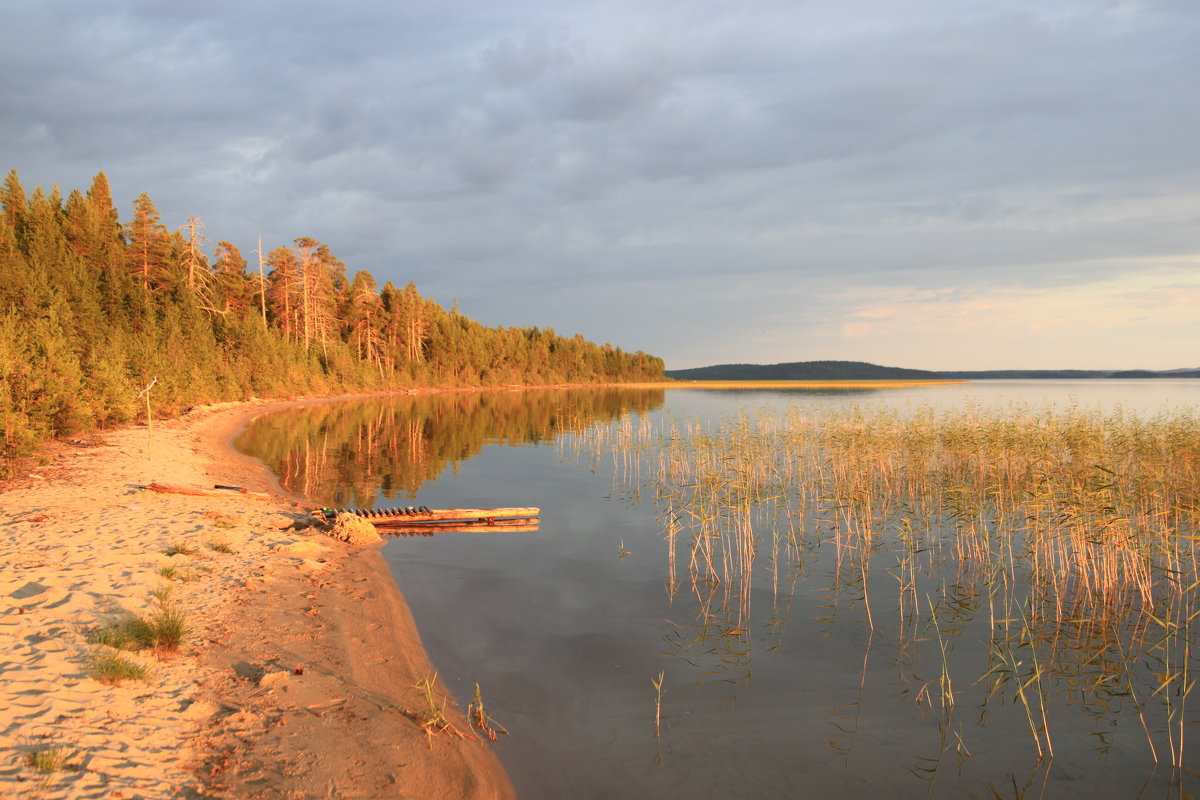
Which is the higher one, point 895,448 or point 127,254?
point 127,254

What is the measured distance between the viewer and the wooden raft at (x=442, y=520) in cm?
1731

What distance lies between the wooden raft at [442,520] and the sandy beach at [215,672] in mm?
2115

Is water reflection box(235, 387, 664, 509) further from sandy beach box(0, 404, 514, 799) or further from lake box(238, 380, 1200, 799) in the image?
sandy beach box(0, 404, 514, 799)

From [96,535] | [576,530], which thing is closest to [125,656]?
[96,535]

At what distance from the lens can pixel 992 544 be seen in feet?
53.8

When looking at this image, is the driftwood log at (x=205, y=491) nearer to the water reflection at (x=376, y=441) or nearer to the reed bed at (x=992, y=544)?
the water reflection at (x=376, y=441)

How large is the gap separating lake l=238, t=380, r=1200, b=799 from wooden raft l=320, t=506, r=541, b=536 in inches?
26.0

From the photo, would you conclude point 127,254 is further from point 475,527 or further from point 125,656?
point 125,656

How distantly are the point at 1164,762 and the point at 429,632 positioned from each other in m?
10.6

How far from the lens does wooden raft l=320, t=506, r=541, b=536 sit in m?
17.3

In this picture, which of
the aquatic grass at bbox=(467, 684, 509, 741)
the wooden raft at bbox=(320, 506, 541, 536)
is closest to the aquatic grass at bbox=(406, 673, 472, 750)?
the aquatic grass at bbox=(467, 684, 509, 741)

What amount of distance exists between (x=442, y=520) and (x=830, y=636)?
453 inches

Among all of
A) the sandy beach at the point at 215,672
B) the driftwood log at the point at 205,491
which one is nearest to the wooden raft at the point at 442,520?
the sandy beach at the point at 215,672

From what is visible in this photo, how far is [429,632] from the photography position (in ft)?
34.9
